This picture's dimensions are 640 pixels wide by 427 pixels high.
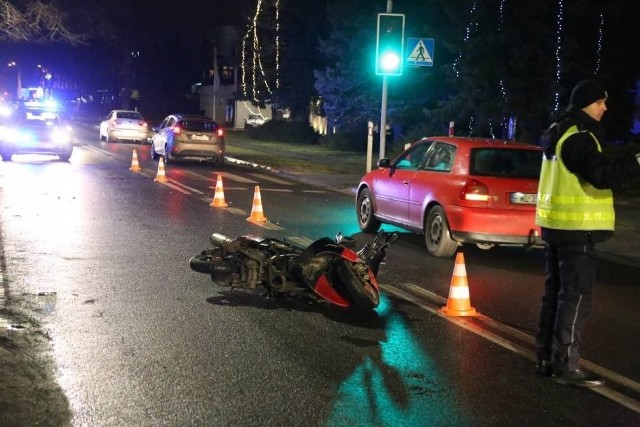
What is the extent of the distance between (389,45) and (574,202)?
1453cm

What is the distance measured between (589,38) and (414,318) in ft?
66.9

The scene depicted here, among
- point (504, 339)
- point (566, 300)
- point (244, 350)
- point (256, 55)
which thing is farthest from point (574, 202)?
point (256, 55)

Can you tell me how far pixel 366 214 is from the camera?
1309 centimetres

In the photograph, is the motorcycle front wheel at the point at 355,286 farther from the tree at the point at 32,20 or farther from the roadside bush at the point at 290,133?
the roadside bush at the point at 290,133

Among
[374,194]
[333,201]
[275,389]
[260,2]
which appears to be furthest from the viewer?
[260,2]

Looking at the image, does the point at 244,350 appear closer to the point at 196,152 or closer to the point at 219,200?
the point at 219,200

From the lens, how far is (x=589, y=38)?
25.7 meters

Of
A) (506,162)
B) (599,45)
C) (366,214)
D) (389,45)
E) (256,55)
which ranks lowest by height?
(366,214)

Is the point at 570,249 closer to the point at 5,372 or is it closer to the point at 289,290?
the point at 289,290

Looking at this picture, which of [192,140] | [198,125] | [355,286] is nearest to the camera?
[355,286]

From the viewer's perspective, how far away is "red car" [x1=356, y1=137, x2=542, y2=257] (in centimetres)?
1034

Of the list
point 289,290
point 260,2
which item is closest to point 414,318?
point 289,290

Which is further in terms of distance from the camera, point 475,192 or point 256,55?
point 256,55

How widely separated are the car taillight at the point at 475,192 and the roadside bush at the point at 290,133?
1347 inches
